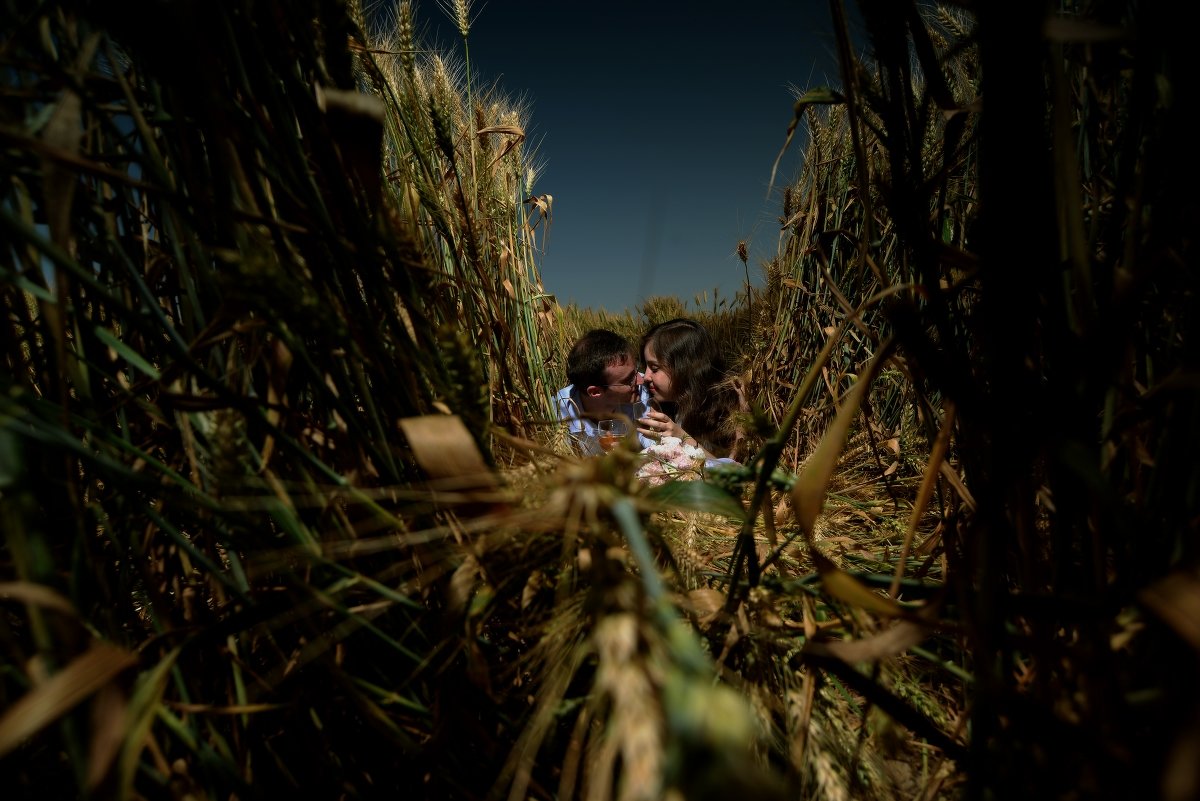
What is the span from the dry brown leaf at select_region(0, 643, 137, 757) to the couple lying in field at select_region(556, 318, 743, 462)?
166 cm

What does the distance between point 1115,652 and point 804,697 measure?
188mm

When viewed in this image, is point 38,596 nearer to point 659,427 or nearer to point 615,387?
point 659,427

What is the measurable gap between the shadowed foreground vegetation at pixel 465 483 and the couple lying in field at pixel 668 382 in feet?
4.83

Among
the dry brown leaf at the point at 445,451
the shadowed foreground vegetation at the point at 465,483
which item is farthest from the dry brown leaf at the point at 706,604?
the dry brown leaf at the point at 445,451

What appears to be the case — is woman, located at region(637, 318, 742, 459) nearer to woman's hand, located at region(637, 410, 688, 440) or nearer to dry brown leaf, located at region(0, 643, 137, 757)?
woman's hand, located at region(637, 410, 688, 440)

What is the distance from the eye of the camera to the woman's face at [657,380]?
2.10 meters

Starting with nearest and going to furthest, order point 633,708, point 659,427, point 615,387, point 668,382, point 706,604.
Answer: point 633,708, point 706,604, point 659,427, point 615,387, point 668,382

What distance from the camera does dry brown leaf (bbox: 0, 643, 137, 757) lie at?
0.18 m

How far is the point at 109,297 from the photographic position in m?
0.25

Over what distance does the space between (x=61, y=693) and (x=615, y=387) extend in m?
1.83

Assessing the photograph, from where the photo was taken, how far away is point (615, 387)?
200 centimetres

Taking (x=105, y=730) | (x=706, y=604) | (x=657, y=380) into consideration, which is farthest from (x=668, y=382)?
(x=105, y=730)

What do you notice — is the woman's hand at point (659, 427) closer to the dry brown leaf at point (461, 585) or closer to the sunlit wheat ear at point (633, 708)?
the dry brown leaf at point (461, 585)

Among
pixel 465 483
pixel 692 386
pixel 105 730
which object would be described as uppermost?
pixel 692 386
